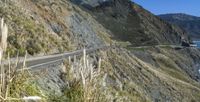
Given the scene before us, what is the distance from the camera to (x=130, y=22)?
16562cm

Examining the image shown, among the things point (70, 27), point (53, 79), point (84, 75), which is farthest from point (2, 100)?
point (70, 27)

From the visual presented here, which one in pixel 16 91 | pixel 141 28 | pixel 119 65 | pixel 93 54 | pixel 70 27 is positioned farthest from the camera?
pixel 141 28

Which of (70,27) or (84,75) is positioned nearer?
(84,75)

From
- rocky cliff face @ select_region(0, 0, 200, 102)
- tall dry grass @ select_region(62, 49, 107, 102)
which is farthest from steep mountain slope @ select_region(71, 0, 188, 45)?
tall dry grass @ select_region(62, 49, 107, 102)

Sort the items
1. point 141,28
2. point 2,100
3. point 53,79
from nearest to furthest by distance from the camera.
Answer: point 2,100, point 53,79, point 141,28

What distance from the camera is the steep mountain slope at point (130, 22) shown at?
150337mm

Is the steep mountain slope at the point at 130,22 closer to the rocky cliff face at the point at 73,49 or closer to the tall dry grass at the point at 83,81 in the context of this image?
the rocky cliff face at the point at 73,49

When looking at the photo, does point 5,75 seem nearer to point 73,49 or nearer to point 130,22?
point 73,49

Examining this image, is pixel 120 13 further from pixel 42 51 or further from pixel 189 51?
pixel 42 51

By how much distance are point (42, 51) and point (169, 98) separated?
67.5ft

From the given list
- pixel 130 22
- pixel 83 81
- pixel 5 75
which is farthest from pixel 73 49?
pixel 130 22

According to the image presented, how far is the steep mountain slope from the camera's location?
150m

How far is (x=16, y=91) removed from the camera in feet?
23.2

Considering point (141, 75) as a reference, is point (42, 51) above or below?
above
